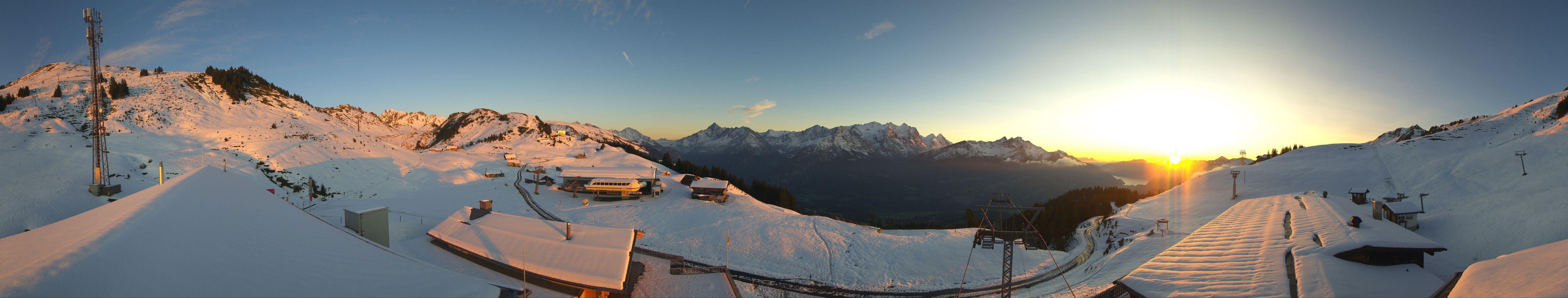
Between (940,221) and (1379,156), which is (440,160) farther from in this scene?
(1379,156)

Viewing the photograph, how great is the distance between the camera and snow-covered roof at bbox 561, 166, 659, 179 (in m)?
57.2

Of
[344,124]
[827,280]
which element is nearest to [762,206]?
[827,280]

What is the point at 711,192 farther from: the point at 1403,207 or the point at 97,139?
the point at 1403,207

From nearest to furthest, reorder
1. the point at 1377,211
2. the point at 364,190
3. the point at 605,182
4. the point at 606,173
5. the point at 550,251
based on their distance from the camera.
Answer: the point at 550,251 < the point at 1377,211 < the point at 364,190 < the point at 605,182 < the point at 606,173

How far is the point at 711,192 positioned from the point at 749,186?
1519 inches

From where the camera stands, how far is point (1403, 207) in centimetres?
3250

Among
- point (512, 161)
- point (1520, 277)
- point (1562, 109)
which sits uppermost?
point (1562, 109)

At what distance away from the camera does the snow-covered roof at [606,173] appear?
57156 millimetres

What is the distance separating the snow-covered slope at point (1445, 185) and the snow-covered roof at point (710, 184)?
120 ft

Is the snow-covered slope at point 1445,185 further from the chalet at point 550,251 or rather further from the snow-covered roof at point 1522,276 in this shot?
the chalet at point 550,251

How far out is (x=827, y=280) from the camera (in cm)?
3014

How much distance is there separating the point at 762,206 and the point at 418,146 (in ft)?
422

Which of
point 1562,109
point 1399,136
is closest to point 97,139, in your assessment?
point 1562,109

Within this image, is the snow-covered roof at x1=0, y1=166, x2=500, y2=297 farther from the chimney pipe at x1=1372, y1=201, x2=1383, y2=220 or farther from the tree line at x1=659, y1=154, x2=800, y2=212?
the chimney pipe at x1=1372, y1=201, x2=1383, y2=220
